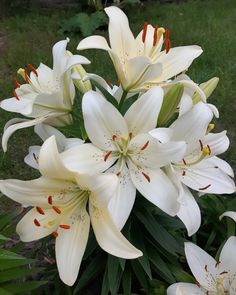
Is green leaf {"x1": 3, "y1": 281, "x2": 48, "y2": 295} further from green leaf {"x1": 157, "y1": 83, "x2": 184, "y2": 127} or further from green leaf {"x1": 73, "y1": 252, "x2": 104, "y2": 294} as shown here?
green leaf {"x1": 157, "y1": 83, "x2": 184, "y2": 127}

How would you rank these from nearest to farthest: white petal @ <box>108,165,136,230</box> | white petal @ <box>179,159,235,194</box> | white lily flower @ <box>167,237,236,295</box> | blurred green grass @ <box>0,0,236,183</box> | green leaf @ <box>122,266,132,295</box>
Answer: white petal @ <box>108,165,136,230</box> < white petal @ <box>179,159,235,194</box> < white lily flower @ <box>167,237,236,295</box> < green leaf @ <box>122,266,132,295</box> < blurred green grass @ <box>0,0,236,183</box>

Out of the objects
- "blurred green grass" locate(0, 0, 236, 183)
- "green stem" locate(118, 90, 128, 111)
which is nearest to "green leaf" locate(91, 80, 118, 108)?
"green stem" locate(118, 90, 128, 111)

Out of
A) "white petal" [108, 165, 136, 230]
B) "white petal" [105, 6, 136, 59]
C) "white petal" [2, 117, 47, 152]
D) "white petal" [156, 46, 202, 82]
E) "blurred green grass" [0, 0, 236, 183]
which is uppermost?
"white petal" [105, 6, 136, 59]

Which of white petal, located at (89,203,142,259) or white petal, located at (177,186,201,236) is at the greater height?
white petal, located at (89,203,142,259)

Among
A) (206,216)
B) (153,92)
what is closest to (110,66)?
(206,216)

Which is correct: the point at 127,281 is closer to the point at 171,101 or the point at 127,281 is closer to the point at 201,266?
the point at 201,266

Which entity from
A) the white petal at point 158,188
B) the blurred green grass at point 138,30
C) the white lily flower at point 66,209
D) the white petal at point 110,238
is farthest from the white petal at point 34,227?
the blurred green grass at point 138,30

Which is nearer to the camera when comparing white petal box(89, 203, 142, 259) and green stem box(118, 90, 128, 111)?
white petal box(89, 203, 142, 259)
